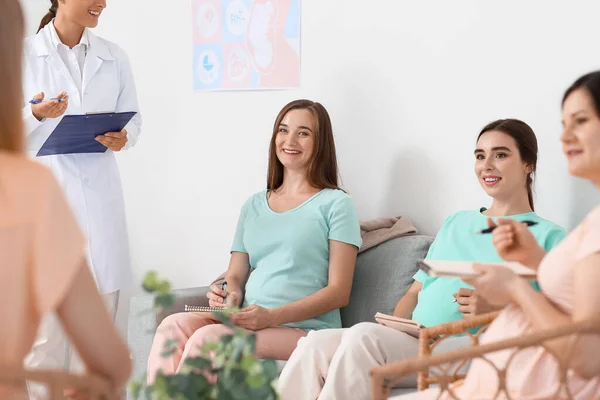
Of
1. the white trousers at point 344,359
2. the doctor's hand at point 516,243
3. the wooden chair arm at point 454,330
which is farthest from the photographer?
the white trousers at point 344,359

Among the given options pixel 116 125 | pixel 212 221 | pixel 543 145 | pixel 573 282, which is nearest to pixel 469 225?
pixel 543 145

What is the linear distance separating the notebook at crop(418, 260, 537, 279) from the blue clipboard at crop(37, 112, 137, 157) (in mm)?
1618

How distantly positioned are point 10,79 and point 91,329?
36 cm

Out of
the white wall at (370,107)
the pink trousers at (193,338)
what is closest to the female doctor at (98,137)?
the pink trousers at (193,338)

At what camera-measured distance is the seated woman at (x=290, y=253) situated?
2.87m

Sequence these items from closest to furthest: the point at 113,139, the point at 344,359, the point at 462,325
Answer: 1. the point at 462,325
2. the point at 344,359
3. the point at 113,139

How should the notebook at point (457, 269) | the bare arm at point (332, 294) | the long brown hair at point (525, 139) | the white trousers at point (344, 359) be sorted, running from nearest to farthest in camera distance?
the notebook at point (457, 269) < the white trousers at point (344, 359) < the long brown hair at point (525, 139) < the bare arm at point (332, 294)

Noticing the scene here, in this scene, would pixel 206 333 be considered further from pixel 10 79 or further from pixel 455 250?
pixel 10 79

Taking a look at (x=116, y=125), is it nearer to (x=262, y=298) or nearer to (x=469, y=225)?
(x=262, y=298)

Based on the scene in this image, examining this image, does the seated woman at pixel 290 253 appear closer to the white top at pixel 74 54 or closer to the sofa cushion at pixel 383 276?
the sofa cushion at pixel 383 276

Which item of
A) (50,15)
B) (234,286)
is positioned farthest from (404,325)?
(50,15)

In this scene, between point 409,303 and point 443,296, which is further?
point 409,303

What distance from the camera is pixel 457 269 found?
5.49 ft

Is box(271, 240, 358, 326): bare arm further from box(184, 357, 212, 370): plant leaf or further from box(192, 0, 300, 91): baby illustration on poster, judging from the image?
box(184, 357, 212, 370): plant leaf
